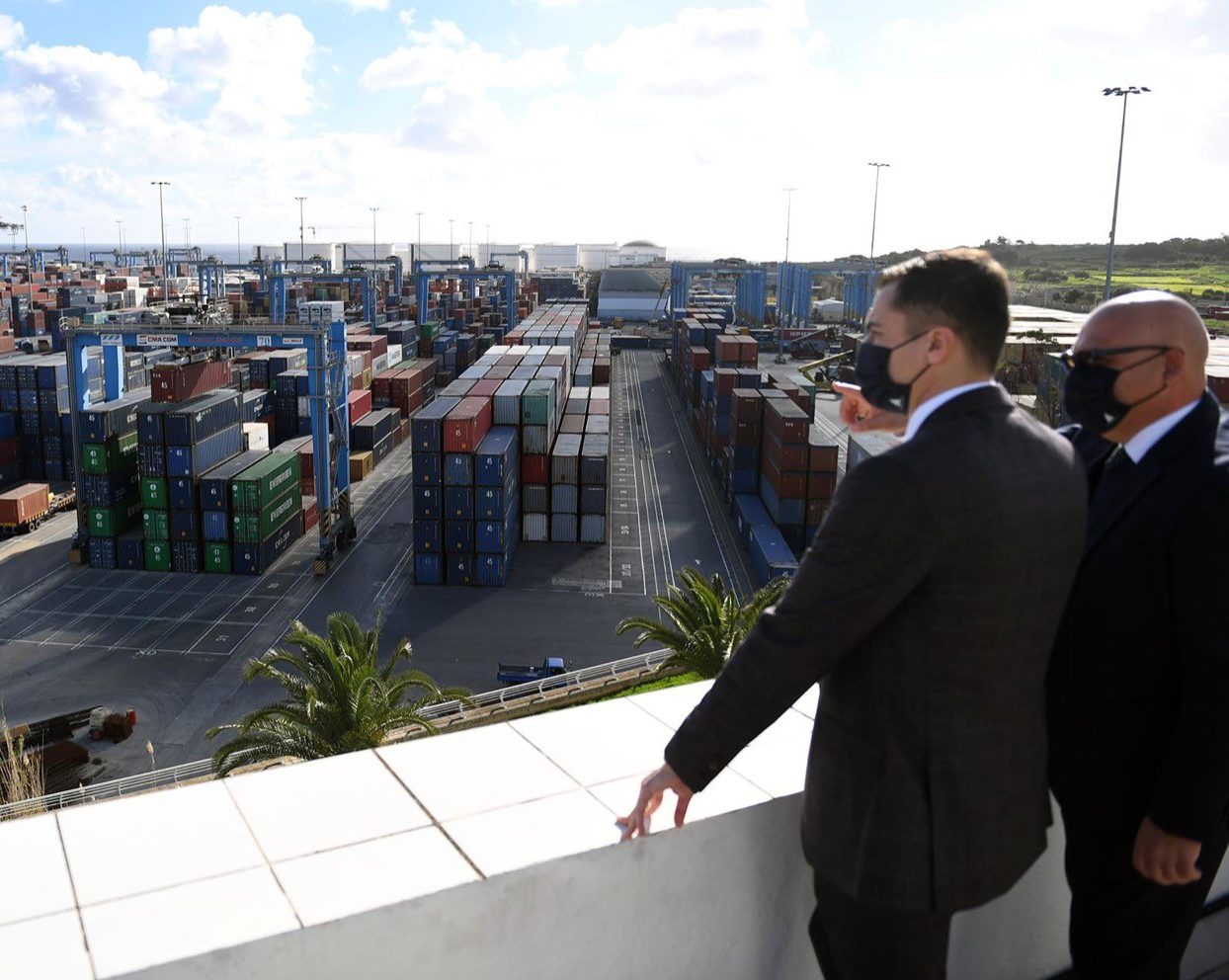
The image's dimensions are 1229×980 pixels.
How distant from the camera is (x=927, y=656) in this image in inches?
84.0

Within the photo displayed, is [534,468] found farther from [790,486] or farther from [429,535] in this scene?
[790,486]

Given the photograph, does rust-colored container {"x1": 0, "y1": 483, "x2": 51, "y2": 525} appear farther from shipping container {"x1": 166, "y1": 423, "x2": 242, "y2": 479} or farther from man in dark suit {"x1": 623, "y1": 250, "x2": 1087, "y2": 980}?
man in dark suit {"x1": 623, "y1": 250, "x2": 1087, "y2": 980}

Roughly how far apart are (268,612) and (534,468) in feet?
31.6

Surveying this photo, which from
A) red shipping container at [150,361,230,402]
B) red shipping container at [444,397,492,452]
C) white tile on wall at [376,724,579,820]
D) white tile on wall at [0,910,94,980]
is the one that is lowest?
red shipping container at [444,397,492,452]

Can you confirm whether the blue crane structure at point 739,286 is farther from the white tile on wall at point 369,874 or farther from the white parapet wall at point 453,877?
the white tile on wall at point 369,874

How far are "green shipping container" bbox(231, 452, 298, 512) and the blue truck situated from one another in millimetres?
11005

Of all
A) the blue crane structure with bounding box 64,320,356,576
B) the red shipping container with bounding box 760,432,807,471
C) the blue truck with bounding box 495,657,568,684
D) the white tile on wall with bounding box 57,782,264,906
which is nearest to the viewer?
the white tile on wall with bounding box 57,782,264,906

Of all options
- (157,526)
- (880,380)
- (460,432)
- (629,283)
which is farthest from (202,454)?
(629,283)

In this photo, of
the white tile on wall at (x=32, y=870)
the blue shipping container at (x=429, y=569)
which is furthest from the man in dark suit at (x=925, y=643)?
the blue shipping container at (x=429, y=569)

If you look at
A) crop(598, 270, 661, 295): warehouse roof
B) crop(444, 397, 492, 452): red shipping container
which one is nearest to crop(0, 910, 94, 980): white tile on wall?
crop(444, 397, 492, 452): red shipping container

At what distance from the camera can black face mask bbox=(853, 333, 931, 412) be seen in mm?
2307

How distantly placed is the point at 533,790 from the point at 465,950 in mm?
516

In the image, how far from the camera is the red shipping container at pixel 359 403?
139 ft

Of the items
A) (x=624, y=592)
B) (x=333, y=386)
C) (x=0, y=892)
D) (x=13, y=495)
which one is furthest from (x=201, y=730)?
(x=0, y=892)
